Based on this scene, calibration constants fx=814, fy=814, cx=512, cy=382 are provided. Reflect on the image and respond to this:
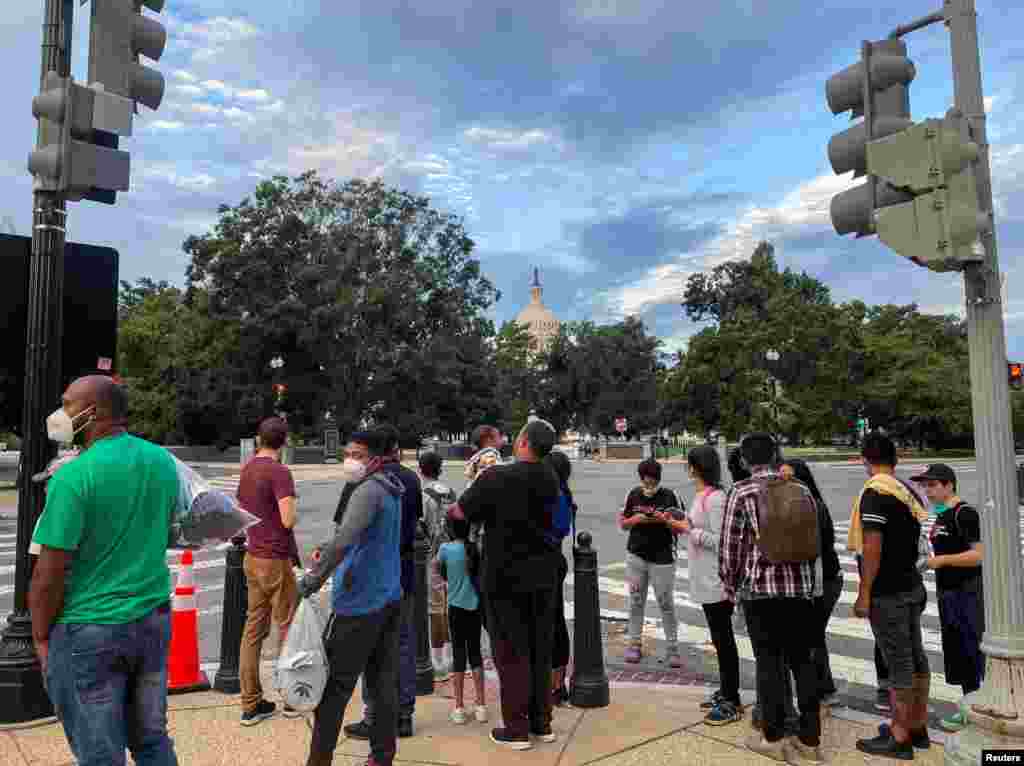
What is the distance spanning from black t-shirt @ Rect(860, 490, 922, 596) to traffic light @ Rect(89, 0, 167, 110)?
5624 mm

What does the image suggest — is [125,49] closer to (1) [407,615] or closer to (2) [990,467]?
(1) [407,615]

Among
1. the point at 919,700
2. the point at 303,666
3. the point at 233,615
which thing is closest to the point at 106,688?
the point at 303,666

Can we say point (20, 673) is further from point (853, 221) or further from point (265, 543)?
point (853, 221)

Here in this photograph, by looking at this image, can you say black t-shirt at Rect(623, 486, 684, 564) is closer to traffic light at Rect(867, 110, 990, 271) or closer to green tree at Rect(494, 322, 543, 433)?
traffic light at Rect(867, 110, 990, 271)

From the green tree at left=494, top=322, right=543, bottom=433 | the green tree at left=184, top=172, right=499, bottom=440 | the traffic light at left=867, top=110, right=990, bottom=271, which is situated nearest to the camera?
the traffic light at left=867, top=110, right=990, bottom=271

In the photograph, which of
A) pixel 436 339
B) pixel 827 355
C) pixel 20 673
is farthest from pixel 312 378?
pixel 20 673

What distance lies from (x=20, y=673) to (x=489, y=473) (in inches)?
133

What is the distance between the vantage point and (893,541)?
4688 millimetres

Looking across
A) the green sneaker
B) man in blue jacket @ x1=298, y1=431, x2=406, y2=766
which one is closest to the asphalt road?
the green sneaker

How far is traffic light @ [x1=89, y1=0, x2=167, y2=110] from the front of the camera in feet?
18.6

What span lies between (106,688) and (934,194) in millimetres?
4466

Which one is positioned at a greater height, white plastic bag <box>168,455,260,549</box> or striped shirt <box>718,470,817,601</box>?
white plastic bag <box>168,455,260,549</box>

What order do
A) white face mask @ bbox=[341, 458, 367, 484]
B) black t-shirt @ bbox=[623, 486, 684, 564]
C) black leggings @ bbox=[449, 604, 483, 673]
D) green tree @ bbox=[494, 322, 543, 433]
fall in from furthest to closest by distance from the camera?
green tree @ bbox=[494, 322, 543, 433]
black t-shirt @ bbox=[623, 486, 684, 564]
black leggings @ bbox=[449, 604, 483, 673]
white face mask @ bbox=[341, 458, 367, 484]

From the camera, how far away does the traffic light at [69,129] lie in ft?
18.2
